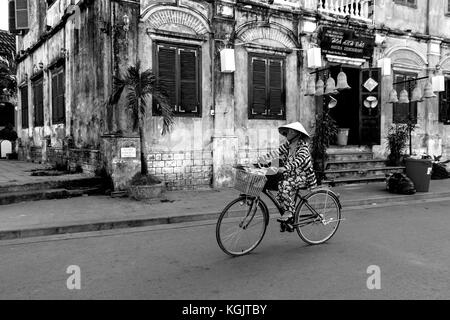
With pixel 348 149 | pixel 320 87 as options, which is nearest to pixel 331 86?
pixel 320 87

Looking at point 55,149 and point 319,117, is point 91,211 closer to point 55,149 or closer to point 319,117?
point 55,149

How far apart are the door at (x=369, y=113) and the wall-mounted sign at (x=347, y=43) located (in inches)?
28.3

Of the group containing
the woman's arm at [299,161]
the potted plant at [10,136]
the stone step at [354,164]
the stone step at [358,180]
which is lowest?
the stone step at [358,180]

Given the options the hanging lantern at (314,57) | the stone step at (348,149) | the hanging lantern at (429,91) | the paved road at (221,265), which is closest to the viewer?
the paved road at (221,265)

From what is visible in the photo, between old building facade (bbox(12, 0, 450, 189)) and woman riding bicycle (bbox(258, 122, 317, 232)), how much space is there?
16.8ft

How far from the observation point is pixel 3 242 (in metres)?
6.21

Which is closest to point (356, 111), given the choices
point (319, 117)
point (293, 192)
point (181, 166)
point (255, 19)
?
point (319, 117)

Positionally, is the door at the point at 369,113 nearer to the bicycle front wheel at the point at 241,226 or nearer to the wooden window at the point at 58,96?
the bicycle front wheel at the point at 241,226

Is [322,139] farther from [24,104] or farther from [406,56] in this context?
[24,104]

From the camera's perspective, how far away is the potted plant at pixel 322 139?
1180cm

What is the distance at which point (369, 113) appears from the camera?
1384cm

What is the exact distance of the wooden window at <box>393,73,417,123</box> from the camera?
14.7 metres

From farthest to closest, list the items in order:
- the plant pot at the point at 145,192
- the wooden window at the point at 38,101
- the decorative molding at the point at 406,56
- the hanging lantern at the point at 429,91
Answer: the wooden window at the point at 38,101 < the decorative molding at the point at 406,56 < the hanging lantern at the point at 429,91 < the plant pot at the point at 145,192

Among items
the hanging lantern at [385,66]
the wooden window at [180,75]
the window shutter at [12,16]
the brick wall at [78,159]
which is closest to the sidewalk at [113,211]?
the brick wall at [78,159]
